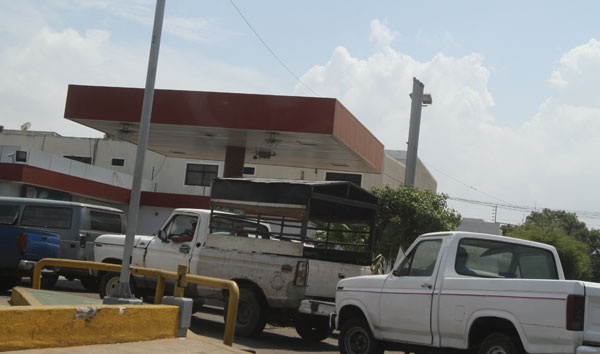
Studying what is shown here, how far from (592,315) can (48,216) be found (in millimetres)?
13207

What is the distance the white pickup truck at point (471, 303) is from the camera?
754 centimetres

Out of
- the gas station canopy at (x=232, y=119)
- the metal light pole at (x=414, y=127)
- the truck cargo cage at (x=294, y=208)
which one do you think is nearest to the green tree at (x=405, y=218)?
the gas station canopy at (x=232, y=119)

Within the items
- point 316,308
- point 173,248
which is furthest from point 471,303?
point 173,248

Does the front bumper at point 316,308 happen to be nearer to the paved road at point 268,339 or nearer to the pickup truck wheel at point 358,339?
the paved road at point 268,339

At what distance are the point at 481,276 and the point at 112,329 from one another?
4.23 m

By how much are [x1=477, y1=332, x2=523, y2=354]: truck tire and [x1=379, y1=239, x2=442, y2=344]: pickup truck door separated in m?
0.93

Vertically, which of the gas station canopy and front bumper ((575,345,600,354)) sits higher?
the gas station canopy

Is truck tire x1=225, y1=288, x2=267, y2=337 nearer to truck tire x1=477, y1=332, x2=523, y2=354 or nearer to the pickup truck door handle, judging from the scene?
the pickup truck door handle

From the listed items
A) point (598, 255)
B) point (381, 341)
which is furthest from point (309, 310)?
point (598, 255)

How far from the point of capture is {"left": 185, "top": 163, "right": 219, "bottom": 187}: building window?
40781mm

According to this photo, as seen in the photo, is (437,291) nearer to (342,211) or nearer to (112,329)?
(112,329)

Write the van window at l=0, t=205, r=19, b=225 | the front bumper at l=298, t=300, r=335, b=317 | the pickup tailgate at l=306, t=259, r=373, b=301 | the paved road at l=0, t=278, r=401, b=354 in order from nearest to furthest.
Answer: the front bumper at l=298, t=300, r=335, b=317
the paved road at l=0, t=278, r=401, b=354
the pickup tailgate at l=306, t=259, r=373, b=301
the van window at l=0, t=205, r=19, b=225

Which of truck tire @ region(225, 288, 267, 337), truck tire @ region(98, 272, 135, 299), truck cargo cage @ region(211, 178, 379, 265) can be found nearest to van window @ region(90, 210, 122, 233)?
truck tire @ region(98, 272, 135, 299)

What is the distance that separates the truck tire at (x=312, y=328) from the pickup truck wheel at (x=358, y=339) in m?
2.23
